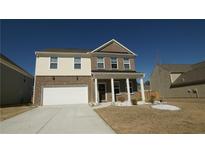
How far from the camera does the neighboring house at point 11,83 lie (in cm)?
1485

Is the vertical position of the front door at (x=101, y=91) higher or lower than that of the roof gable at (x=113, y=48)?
lower

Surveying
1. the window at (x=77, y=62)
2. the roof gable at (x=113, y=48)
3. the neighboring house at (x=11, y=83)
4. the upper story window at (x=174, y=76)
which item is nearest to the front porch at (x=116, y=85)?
the window at (x=77, y=62)

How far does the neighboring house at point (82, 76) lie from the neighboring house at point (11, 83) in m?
3.57

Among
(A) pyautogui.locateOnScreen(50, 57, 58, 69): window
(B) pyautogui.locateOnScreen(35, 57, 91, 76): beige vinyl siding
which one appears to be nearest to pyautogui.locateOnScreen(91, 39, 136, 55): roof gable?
(B) pyautogui.locateOnScreen(35, 57, 91, 76): beige vinyl siding

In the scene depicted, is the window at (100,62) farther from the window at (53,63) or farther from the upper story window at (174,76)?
the upper story window at (174,76)

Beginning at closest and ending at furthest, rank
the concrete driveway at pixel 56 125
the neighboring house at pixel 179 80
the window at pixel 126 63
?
the concrete driveway at pixel 56 125
the window at pixel 126 63
the neighboring house at pixel 179 80

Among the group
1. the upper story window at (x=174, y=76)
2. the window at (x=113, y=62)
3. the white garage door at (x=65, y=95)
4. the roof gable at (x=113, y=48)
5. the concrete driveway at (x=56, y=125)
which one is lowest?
the concrete driveway at (x=56, y=125)

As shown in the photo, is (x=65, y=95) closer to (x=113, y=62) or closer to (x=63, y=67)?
(x=63, y=67)

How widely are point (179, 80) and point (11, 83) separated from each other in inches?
1097

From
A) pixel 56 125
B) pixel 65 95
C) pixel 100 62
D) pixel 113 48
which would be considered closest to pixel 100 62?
pixel 100 62

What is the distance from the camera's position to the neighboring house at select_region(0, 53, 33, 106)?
1485 centimetres

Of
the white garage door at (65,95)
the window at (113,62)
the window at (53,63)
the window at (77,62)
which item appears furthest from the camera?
the window at (113,62)
